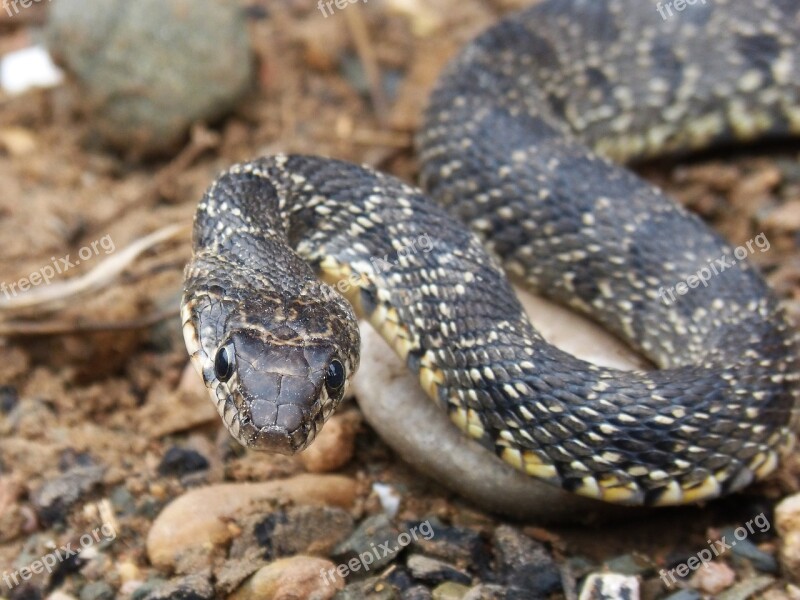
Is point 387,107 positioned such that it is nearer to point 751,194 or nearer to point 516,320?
point 751,194

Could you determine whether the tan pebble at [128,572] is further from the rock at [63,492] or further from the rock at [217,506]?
the rock at [63,492]

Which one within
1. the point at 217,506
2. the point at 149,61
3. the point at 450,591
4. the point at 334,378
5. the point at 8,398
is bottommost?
the point at 450,591

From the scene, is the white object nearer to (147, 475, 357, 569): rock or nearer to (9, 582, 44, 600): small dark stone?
(147, 475, 357, 569): rock

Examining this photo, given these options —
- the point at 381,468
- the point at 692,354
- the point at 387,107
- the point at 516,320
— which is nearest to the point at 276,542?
the point at 381,468

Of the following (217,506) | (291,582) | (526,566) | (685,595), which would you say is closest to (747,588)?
(685,595)

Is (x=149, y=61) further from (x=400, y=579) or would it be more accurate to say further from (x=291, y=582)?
(x=400, y=579)

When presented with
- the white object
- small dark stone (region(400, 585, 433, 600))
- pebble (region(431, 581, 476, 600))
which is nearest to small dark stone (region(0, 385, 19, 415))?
small dark stone (region(400, 585, 433, 600))
